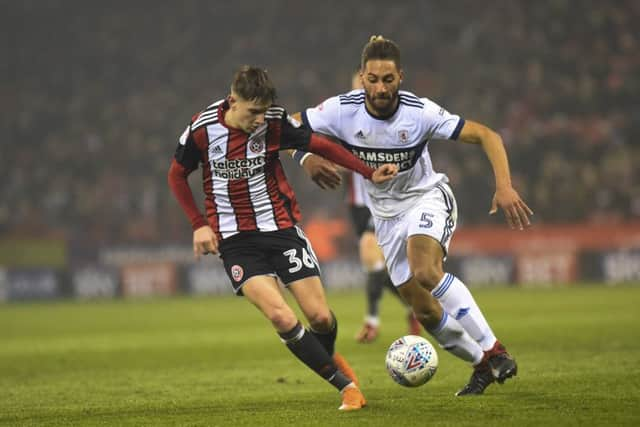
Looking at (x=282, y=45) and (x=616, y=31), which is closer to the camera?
(x=616, y=31)

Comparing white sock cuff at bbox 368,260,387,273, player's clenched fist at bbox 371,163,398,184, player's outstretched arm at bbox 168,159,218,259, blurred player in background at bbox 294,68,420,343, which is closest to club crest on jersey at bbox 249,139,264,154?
player's outstretched arm at bbox 168,159,218,259

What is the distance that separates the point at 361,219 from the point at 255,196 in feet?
17.1

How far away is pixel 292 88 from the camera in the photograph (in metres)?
26.5

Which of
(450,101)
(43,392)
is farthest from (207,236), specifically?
(450,101)

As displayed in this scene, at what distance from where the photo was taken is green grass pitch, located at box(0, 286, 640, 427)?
5539 mm

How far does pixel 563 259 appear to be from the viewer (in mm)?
20688

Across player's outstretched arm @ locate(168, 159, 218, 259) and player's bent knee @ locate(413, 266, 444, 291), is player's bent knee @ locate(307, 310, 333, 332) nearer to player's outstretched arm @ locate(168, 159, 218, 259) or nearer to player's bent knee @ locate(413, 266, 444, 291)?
player's bent knee @ locate(413, 266, 444, 291)

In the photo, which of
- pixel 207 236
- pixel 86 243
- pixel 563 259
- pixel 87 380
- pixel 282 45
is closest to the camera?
pixel 207 236

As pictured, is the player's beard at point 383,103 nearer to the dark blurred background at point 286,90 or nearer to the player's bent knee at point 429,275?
the player's bent knee at point 429,275

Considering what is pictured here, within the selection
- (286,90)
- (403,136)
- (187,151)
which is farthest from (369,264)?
(286,90)

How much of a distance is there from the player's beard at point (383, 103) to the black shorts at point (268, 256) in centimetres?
96

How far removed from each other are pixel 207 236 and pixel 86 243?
17071 millimetres

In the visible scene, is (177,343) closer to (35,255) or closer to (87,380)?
(87,380)

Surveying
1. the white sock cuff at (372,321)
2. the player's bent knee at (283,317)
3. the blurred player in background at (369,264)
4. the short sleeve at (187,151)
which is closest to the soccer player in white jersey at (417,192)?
the short sleeve at (187,151)
